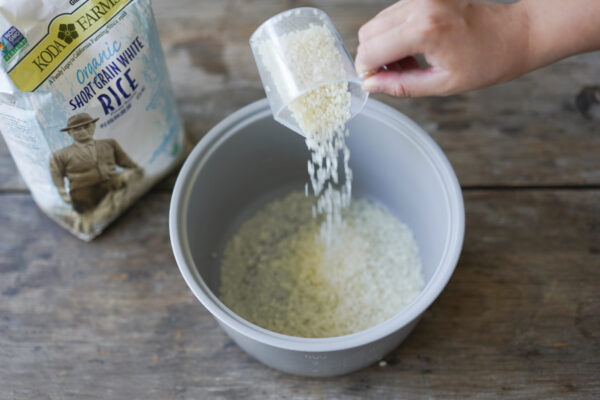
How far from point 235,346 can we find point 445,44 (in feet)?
1.94

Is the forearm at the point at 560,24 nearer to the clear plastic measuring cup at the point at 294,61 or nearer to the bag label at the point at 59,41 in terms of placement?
the clear plastic measuring cup at the point at 294,61

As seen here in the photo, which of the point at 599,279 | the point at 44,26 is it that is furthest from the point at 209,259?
the point at 599,279

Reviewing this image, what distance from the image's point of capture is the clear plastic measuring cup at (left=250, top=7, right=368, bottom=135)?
78 centimetres

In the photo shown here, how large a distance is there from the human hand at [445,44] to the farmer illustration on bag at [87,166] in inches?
18.0

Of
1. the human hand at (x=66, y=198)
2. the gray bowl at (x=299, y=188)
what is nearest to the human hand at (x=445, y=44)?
the gray bowl at (x=299, y=188)

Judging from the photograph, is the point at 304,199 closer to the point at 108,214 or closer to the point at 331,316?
the point at 331,316

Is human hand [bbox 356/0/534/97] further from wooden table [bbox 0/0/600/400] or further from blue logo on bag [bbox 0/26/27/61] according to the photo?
blue logo on bag [bbox 0/26/27/61]

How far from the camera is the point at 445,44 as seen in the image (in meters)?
0.72

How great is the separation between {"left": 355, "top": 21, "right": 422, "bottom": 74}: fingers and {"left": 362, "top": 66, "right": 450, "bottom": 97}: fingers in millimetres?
31

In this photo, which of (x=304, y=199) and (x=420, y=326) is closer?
(x=420, y=326)

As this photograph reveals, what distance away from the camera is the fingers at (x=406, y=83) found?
0.76m

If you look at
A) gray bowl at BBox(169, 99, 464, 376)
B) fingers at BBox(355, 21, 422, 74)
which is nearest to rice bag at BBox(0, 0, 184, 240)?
gray bowl at BBox(169, 99, 464, 376)

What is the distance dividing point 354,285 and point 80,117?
0.54m

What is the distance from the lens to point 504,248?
1012 millimetres
